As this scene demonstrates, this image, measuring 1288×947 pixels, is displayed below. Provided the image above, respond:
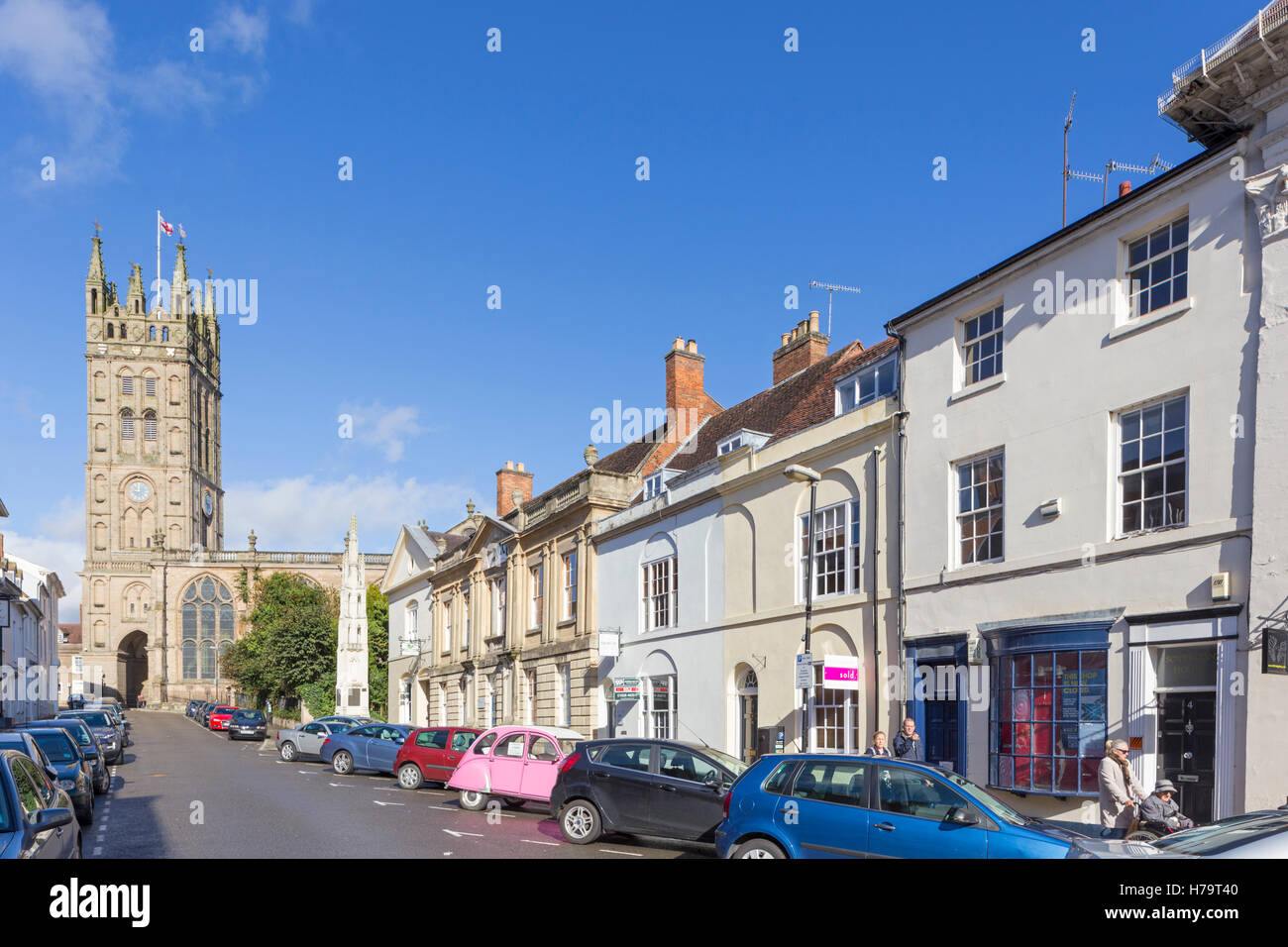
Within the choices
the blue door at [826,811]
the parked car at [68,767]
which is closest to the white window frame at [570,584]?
the parked car at [68,767]

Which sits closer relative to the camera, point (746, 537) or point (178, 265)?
point (746, 537)

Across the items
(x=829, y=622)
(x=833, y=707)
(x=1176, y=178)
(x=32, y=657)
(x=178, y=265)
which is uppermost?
(x=178, y=265)

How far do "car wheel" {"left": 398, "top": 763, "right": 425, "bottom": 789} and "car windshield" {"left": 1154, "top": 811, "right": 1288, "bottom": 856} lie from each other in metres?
19.1

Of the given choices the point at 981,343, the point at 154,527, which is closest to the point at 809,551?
the point at 981,343

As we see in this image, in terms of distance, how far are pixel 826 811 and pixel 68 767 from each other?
13.4m

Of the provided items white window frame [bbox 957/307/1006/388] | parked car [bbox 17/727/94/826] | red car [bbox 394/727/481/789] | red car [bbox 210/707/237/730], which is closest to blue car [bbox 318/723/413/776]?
red car [bbox 394/727/481/789]

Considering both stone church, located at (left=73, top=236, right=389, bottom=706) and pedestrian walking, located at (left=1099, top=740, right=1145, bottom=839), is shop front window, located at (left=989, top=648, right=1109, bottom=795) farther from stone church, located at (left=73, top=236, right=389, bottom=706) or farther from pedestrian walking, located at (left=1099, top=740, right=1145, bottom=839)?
stone church, located at (left=73, top=236, right=389, bottom=706)

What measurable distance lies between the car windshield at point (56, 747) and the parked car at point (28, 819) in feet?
32.6

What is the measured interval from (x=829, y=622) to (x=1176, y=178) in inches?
405

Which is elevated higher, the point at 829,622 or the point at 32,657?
the point at 829,622

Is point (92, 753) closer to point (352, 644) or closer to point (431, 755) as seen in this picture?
point (431, 755)

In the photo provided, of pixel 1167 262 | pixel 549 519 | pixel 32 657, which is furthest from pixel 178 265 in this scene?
pixel 1167 262

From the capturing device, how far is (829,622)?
68.2 feet

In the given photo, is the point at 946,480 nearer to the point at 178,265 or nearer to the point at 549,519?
the point at 549,519
